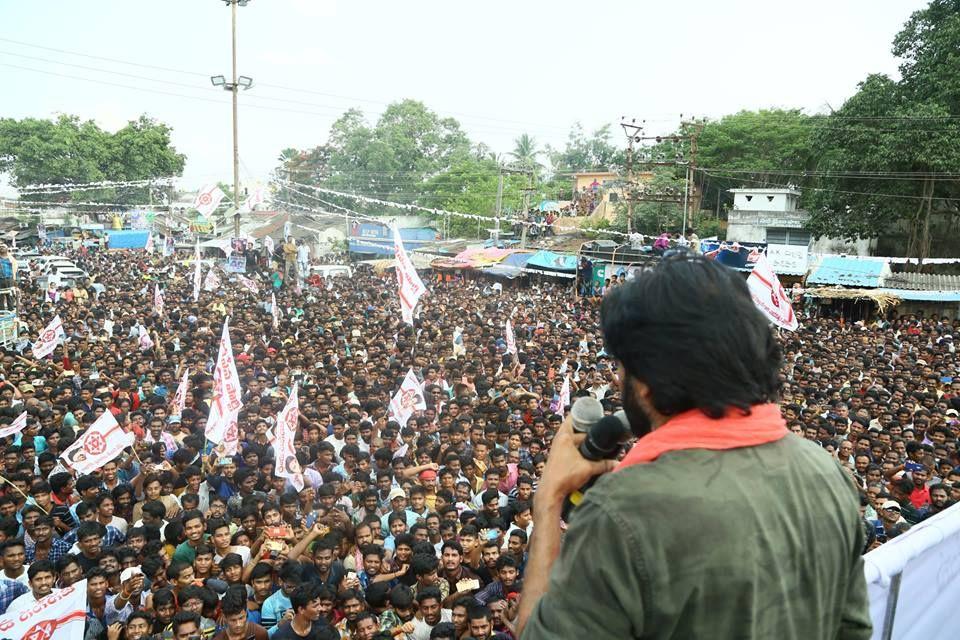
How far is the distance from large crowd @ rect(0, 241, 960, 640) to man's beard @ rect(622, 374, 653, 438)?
0.33m

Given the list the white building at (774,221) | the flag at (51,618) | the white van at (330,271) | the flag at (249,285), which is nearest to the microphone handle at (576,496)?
the flag at (51,618)

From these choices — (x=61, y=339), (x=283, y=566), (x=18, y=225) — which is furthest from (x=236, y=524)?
(x=18, y=225)

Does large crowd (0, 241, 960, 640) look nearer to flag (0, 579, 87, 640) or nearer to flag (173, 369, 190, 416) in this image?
flag (173, 369, 190, 416)

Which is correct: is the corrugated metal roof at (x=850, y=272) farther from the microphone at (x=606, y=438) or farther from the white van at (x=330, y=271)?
the microphone at (x=606, y=438)

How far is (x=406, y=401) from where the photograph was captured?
8.43 m

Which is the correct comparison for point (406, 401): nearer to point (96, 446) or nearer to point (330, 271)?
point (96, 446)

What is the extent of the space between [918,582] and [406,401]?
6598 mm

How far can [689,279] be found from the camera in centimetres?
117

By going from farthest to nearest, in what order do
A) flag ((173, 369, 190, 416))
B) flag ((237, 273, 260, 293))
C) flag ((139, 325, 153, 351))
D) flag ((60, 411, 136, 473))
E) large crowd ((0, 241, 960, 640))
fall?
1. flag ((237, 273, 260, 293))
2. flag ((139, 325, 153, 351))
3. flag ((173, 369, 190, 416))
4. flag ((60, 411, 136, 473))
5. large crowd ((0, 241, 960, 640))

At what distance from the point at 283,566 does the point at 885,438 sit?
6.78 metres

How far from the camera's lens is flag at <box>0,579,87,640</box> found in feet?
11.5

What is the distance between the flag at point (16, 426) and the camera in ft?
23.1

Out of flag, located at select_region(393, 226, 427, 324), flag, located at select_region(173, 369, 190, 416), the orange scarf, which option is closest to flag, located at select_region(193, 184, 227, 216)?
flag, located at select_region(393, 226, 427, 324)

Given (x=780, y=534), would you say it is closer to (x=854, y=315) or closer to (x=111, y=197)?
(x=854, y=315)
